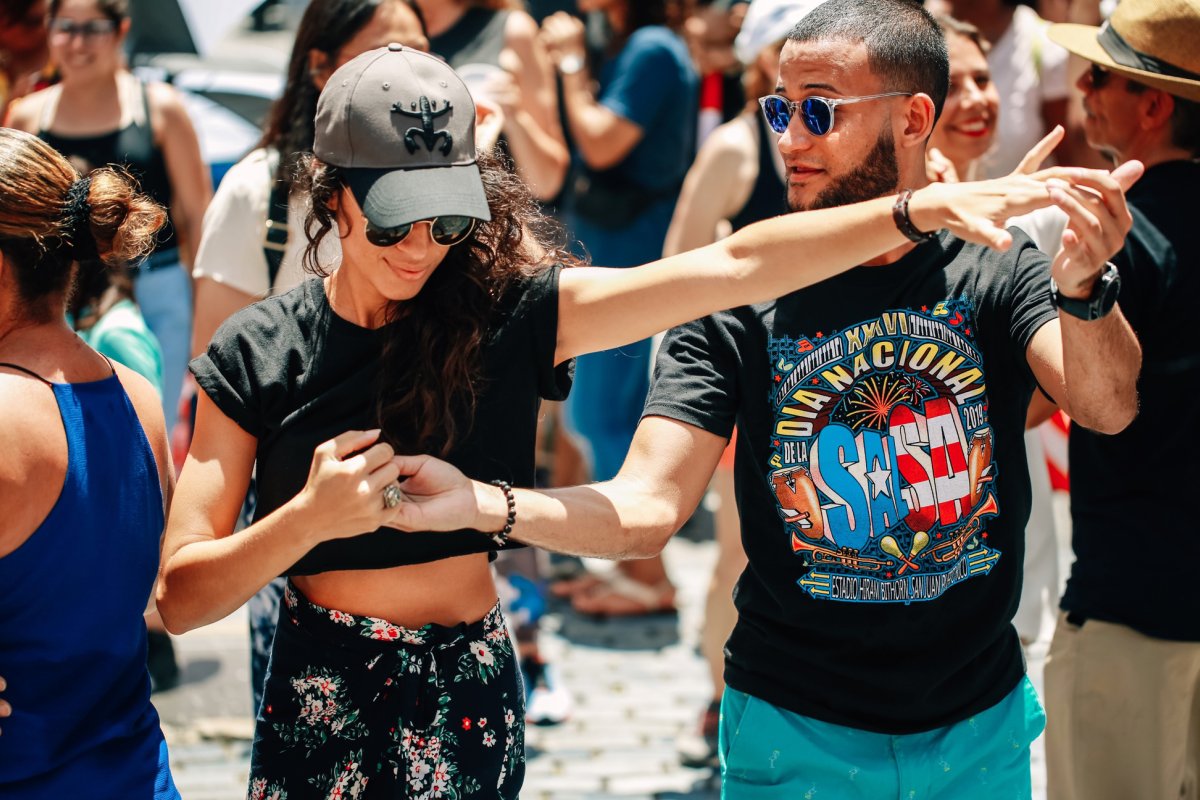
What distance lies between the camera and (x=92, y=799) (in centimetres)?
234

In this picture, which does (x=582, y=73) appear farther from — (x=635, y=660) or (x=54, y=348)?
(x=54, y=348)

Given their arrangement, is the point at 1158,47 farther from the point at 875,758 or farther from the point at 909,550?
the point at 875,758

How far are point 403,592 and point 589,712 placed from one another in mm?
2706

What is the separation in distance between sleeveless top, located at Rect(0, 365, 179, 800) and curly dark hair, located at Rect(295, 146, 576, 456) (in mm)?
452

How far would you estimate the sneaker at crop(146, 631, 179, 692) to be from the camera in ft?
17.3

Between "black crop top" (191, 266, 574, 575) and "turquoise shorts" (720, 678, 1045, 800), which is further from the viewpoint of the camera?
"turquoise shorts" (720, 678, 1045, 800)

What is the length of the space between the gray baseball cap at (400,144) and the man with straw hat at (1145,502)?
1504mm

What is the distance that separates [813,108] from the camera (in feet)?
8.91

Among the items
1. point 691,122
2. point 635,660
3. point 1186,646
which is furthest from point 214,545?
point 691,122

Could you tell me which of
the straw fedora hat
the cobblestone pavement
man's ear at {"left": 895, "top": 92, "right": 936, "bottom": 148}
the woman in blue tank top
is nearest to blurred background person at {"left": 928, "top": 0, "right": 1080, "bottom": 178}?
the cobblestone pavement

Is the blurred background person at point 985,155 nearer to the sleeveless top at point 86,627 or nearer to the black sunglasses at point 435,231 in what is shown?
the black sunglasses at point 435,231

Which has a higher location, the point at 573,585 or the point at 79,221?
the point at 79,221

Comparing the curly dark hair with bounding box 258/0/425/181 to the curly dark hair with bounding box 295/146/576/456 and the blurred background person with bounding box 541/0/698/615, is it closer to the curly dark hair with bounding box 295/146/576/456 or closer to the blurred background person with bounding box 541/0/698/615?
the curly dark hair with bounding box 295/146/576/456

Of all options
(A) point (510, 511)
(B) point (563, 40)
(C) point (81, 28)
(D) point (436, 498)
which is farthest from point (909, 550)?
(B) point (563, 40)
